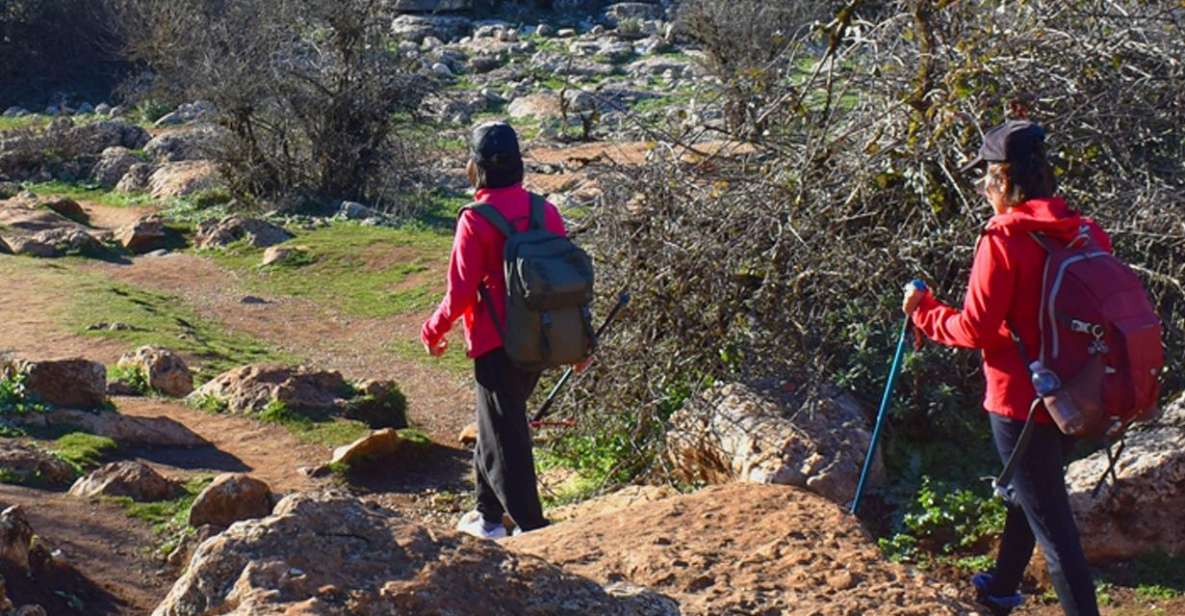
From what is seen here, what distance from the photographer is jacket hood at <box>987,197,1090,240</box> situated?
3.95 meters

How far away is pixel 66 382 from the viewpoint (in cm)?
823

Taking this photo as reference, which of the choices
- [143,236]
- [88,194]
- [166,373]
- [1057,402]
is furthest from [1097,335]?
[88,194]

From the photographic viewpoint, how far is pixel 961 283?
6250 millimetres

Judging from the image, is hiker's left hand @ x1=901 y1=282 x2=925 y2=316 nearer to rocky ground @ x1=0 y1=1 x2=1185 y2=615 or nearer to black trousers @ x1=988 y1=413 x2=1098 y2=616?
black trousers @ x1=988 y1=413 x2=1098 y2=616

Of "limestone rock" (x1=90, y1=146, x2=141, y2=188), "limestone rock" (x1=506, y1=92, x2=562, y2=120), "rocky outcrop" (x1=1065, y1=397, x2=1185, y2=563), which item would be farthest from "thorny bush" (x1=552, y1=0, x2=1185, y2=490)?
"limestone rock" (x1=506, y1=92, x2=562, y2=120)

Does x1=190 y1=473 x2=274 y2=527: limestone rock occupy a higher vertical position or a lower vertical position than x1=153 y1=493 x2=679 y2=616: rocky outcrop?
lower

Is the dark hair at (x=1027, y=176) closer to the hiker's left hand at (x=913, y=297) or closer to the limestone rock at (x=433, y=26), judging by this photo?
the hiker's left hand at (x=913, y=297)

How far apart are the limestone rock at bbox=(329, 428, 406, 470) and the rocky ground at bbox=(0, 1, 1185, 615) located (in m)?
0.01

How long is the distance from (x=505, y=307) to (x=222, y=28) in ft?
47.0

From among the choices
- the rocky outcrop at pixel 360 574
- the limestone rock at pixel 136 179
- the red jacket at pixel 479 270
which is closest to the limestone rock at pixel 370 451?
the red jacket at pixel 479 270

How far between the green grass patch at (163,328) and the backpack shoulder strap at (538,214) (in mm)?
5172

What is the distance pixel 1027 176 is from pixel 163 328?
8.29 m

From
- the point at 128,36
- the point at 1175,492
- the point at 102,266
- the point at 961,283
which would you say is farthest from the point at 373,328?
the point at 128,36

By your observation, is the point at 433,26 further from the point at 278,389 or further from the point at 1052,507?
the point at 1052,507
